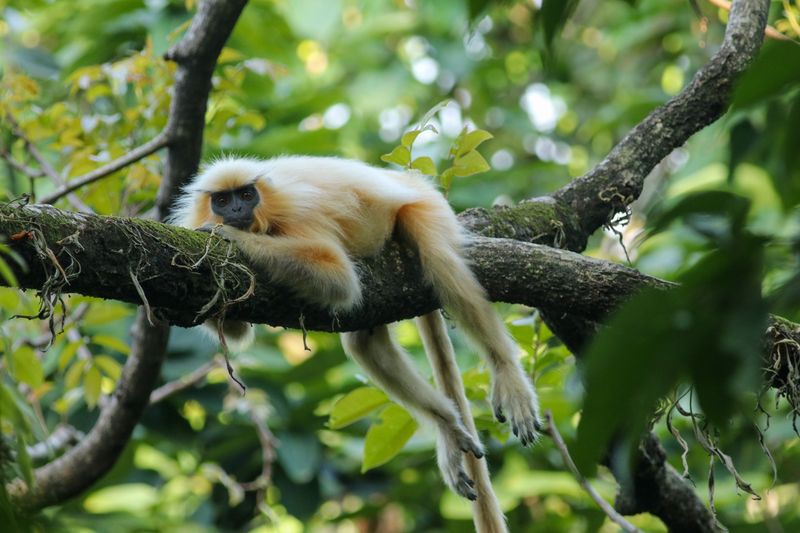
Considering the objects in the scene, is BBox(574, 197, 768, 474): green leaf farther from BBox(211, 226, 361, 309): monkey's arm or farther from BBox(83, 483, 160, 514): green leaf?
BBox(83, 483, 160, 514): green leaf

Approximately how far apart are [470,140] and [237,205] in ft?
3.75

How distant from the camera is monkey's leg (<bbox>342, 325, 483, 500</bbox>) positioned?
452 cm

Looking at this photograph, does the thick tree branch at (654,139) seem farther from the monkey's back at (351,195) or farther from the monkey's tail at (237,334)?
the monkey's tail at (237,334)

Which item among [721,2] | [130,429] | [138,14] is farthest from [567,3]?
[138,14]

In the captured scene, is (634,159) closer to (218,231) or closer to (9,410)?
(218,231)

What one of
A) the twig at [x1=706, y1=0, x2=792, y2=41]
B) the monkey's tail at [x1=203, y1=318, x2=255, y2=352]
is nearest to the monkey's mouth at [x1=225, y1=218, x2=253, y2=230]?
the monkey's tail at [x1=203, y1=318, x2=255, y2=352]

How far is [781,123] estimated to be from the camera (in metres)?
1.04

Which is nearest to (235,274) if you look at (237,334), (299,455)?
(237,334)

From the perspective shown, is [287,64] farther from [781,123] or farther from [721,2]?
[781,123]

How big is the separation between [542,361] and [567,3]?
12.5 feet

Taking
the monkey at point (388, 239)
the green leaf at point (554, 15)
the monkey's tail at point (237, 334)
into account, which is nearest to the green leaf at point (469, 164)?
the monkey at point (388, 239)

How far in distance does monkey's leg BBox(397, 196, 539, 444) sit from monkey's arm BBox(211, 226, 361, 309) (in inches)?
14.9

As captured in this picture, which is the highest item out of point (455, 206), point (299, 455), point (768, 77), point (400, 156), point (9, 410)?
point (768, 77)

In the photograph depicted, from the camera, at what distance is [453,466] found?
4.51m
